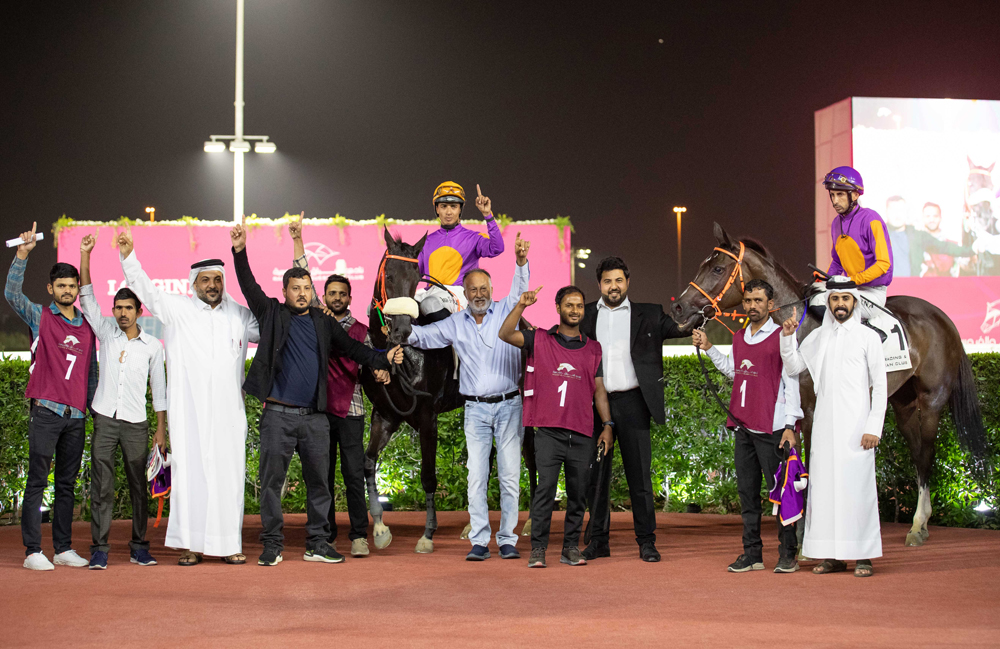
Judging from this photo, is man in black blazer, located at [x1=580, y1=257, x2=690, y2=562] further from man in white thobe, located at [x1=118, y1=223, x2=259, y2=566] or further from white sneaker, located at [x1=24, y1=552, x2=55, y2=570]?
white sneaker, located at [x1=24, y1=552, x2=55, y2=570]

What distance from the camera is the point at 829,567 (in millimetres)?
5250

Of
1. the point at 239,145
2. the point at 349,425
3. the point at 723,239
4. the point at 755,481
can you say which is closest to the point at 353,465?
the point at 349,425

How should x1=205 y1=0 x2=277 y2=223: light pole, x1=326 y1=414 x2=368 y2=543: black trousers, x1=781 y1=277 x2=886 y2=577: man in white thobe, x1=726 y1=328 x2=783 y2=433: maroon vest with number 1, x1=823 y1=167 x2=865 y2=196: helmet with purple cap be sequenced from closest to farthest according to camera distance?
x1=781 y1=277 x2=886 y2=577: man in white thobe → x1=726 y1=328 x2=783 y2=433: maroon vest with number 1 → x1=326 y1=414 x2=368 y2=543: black trousers → x1=823 y1=167 x2=865 y2=196: helmet with purple cap → x1=205 y1=0 x2=277 y2=223: light pole

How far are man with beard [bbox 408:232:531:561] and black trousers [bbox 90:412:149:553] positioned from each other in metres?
1.86

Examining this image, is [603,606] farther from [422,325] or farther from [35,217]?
[35,217]

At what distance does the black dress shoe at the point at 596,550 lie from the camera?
19.0 ft

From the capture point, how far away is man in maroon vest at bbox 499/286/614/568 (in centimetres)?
557

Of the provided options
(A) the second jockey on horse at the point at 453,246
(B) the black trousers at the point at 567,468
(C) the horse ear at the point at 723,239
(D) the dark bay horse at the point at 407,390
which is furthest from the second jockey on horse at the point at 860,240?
(D) the dark bay horse at the point at 407,390

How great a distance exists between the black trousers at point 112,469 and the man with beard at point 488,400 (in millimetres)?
1856

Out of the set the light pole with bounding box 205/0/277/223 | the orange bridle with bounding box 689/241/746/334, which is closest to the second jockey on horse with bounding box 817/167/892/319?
the orange bridle with bounding box 689/241/746/334

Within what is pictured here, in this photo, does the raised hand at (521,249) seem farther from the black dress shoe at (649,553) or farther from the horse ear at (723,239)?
the black dress shoe at (649,553)

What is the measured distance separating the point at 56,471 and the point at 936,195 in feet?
37.4

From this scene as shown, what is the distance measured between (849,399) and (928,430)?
2.06 meters

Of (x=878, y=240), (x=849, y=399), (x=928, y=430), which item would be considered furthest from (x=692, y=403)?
(x=849, y=399)
